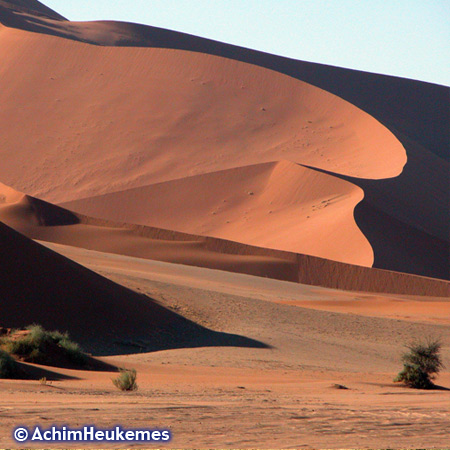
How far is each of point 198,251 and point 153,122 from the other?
17.6 meters

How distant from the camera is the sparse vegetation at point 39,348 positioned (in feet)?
39.9

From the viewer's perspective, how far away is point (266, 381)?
458 inches

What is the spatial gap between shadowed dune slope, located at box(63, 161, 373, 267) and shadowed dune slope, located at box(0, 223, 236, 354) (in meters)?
16.4

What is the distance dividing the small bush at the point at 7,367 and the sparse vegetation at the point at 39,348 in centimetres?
167

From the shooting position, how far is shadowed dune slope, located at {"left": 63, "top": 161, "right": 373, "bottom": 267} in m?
34.6

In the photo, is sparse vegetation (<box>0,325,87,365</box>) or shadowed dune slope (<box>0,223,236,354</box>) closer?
sparse vegetation (<box>0,325,87,365</box>)

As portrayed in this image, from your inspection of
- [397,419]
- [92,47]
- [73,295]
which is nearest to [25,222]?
[73,295]

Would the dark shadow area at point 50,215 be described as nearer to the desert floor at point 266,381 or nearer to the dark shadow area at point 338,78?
the desert floor at point 266,381

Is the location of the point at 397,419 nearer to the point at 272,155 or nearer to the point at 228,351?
the point at 228,351

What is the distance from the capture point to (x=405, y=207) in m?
38.1

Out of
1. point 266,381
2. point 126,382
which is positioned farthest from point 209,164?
point 126,382

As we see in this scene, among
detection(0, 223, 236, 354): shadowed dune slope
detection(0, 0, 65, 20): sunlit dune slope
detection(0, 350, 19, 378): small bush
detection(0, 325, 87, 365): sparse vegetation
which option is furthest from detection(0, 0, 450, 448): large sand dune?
detection(0, 325, 87, 365): sparse vegetation

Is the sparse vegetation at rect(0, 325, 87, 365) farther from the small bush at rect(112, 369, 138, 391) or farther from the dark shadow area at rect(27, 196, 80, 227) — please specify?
the dark shadow area at rect(27, 196, 80, 227)

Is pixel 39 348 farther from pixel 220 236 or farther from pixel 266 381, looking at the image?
pixel 220 236
